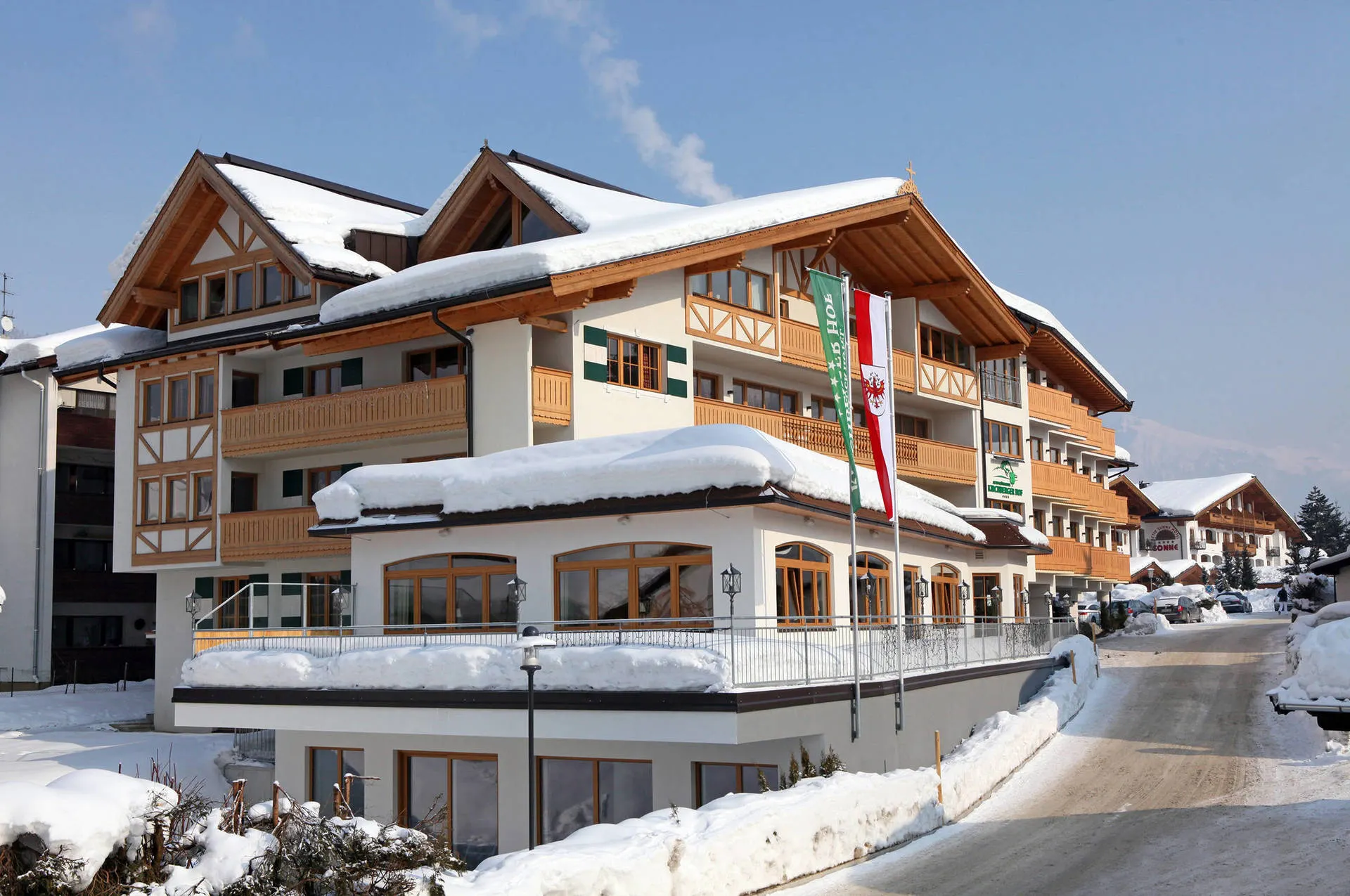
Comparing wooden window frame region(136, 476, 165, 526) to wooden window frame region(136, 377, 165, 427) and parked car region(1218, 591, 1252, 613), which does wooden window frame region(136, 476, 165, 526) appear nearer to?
wooden window frame region(136, 377, 165, 427)

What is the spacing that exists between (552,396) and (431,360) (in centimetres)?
532

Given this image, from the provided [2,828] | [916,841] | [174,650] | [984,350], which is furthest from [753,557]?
[984,350]

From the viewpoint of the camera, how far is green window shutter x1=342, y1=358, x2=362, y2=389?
109 feet

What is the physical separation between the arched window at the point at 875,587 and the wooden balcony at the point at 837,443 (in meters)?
2.39

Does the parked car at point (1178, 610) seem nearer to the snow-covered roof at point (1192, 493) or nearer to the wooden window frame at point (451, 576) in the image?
the snow-covered roof at point (1192, 493)

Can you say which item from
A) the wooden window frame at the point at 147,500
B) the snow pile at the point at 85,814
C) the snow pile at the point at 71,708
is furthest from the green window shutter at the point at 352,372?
the snow pile at the point at 85,814

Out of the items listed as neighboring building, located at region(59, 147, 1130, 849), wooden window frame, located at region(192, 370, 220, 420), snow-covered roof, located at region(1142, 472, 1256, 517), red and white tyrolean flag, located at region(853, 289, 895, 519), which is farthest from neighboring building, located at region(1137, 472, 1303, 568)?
red and white tyrolean flag, located at region(853, 289, 895, 519)

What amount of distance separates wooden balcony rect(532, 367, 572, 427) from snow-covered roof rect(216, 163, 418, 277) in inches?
307

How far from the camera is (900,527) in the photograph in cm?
2727

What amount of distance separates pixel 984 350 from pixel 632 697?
28.7 m

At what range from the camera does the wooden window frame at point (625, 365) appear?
2906cm

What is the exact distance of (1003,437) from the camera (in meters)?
45.6

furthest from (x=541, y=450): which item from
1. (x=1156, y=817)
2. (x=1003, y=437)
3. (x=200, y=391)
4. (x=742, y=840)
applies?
(x=1003, y=437)

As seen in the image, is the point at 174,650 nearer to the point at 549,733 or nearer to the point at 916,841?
the point at 549,733
